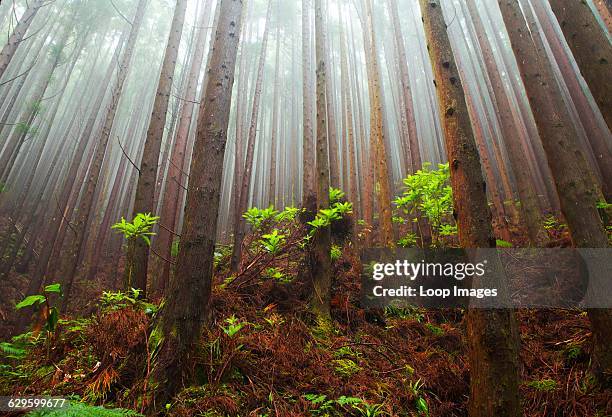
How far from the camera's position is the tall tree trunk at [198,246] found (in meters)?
2.45

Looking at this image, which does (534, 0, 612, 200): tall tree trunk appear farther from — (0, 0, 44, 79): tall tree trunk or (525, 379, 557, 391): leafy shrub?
(0, 0, 44, 79): tall tree trunk

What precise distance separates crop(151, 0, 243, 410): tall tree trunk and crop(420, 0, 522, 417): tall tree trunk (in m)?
2.15

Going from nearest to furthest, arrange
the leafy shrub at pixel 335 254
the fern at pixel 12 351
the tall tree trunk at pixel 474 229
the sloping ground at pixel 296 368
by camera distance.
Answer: the tall tree trunk at pixel 474 229 → the sloping ground at pixel 296 368 → the fern at pixel 12 351 → the leafy shrub at pixel 335 254

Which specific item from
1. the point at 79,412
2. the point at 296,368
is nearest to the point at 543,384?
the point at 296,368

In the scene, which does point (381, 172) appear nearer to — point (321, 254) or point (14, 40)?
point (321, 254)

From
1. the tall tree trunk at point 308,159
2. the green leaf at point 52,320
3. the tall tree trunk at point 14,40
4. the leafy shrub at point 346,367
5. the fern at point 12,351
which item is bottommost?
the leafy shrub at point 346,367

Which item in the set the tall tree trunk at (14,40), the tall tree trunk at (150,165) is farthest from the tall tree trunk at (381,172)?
the tall tree trunk at (14,40)

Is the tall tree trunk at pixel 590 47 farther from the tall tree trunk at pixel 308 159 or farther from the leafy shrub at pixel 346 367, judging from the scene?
the tall tree trunk at pixel 308 159

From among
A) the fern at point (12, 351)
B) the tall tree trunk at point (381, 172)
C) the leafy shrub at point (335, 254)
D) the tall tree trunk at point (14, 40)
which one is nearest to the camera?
the fern at point (12, 351)

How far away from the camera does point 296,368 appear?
2916 millimetres

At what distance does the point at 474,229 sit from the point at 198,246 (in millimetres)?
2313

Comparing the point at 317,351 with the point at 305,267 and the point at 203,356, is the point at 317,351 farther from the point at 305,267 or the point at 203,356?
the point at 305,267

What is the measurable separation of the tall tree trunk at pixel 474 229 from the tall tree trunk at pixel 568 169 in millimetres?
1105

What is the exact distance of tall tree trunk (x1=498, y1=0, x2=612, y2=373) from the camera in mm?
2635
